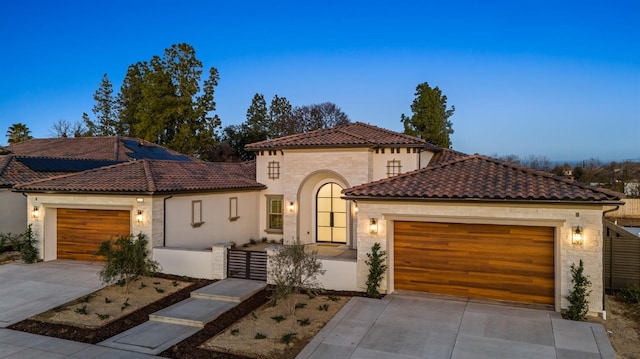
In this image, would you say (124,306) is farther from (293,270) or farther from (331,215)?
(331,215)

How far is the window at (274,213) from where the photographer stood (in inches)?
763

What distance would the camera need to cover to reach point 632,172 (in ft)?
160

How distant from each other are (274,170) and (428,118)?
15999mm

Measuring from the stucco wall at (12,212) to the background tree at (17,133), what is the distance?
31.1 m

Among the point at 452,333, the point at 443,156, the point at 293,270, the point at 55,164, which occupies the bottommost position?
the point at 452,333

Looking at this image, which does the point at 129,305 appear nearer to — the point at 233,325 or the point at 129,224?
the point at 233,325

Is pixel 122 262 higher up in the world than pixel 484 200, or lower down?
lower down

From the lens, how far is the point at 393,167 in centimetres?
1673

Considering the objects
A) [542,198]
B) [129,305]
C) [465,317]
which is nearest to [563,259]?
[542,198]

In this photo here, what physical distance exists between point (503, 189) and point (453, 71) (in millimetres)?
20641

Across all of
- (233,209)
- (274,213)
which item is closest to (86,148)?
(233,209)

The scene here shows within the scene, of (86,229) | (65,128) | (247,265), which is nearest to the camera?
(247,265)

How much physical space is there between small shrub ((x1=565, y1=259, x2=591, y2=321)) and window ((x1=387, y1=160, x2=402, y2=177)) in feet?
27.3

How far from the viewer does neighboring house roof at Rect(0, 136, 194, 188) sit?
19.5m
